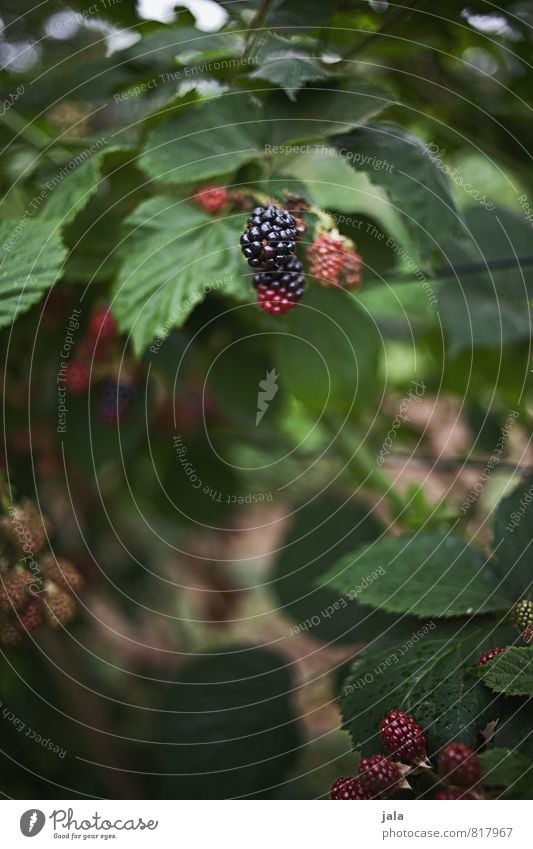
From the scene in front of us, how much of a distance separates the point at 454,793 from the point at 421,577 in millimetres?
120

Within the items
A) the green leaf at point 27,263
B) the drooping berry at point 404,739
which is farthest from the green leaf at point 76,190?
the drooping berry at point 404,739

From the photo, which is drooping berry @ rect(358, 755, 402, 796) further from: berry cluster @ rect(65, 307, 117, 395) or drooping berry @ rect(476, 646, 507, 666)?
berry cluster @ rect(65, 307, 117, 395)

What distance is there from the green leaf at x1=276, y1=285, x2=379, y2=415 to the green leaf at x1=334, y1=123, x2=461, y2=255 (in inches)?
4.4

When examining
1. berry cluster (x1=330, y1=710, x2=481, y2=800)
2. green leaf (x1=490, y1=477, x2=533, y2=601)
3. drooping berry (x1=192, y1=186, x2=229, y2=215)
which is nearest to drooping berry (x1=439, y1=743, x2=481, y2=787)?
berry cluster (x1=330, y1=710, x2=481, y2=800)

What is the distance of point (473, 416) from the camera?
764mm

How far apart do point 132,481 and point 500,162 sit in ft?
1.57

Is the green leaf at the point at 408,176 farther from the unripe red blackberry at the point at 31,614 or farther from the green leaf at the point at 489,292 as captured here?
the unripe red blackberry at the point at 31,614

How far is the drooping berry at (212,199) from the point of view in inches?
17.9

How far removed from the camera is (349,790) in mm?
392

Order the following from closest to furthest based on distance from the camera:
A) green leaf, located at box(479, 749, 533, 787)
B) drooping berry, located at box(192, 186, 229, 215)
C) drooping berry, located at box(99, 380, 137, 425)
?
green leaf, located at box(479, 749, 533, 787) → drooping berry, located at box(192, 186, 229, 215) → drooping berry, located at box(99, 380, 137, 425)

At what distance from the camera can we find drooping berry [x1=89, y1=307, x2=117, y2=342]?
536 mm

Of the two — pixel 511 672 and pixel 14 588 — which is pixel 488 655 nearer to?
pixel 511 672

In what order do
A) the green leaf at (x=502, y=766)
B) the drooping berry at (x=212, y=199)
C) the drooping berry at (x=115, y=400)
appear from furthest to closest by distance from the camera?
the drooping berry at (x=115, y=400) < the drooping berry at (x=212, y=199) < the green leaf at (x=502, y=766)

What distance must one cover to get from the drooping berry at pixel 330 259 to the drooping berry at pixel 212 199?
0.25 ft
